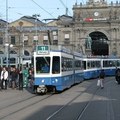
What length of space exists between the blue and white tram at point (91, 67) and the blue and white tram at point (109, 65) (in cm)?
201

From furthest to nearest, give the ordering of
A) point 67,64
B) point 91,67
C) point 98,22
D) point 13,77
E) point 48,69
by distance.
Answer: point 98,22 → point 91,67 → point 13,77 → point 67,64 → point 48,69

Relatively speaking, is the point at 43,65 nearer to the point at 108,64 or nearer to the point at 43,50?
the point at 43,50

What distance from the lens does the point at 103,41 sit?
5030 inches

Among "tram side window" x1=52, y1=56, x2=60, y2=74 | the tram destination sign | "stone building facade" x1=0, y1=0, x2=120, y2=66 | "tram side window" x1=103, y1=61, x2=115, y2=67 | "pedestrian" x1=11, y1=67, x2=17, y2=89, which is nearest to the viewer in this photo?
the tram destination sign

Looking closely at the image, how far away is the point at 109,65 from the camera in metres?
64.5

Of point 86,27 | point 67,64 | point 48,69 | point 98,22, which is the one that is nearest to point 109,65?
point 67,64

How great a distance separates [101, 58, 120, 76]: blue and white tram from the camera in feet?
207

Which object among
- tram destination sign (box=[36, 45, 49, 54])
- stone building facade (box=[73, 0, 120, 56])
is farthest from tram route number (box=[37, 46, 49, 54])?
stone building facade (box=[73, 0, 120, 56])

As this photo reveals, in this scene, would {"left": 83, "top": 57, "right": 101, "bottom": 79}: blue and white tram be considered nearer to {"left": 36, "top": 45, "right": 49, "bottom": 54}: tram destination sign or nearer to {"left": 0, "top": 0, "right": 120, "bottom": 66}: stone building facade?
{"left": 36, "top": 45, "right": 49, "bottom": 54}: tram destination sign

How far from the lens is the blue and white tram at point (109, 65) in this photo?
207ft

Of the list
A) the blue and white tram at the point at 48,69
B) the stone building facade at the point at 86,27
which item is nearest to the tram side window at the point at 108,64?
the blue and white tram at the point at 48,69

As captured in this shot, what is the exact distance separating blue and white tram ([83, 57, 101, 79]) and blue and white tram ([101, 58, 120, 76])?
2.01 metres

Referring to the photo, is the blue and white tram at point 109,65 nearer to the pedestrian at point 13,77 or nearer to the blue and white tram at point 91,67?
the blue and white tram at point 91,67

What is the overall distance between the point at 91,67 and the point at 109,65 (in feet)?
28.3
